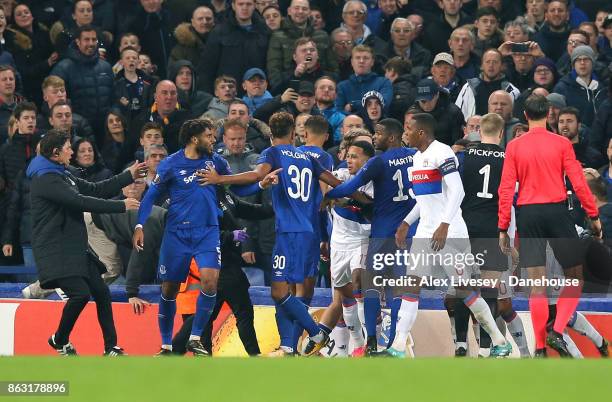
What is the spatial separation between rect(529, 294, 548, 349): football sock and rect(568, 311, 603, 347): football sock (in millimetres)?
695

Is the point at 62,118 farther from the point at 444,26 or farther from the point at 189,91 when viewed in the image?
the point at 444,26

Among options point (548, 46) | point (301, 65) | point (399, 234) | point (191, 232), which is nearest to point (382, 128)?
point (399, 234)

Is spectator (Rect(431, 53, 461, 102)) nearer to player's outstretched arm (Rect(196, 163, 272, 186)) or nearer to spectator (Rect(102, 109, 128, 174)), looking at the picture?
spectator (Rect(102, 109, 128, 174))

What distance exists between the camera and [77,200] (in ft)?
44.9

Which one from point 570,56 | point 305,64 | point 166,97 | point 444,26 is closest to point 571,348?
point 570,56

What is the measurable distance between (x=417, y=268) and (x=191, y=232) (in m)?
2.14

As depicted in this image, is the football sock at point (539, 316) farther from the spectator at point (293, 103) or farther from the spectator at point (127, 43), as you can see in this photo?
the spectator at point (127, 43)

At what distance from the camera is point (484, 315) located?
13.4m

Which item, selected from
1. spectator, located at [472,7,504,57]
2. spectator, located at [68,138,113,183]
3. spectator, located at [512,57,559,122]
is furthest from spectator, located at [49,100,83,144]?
spectator, located at [512,57,559,122]

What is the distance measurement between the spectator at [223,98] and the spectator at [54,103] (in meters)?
1.48

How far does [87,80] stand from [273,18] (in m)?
2.57

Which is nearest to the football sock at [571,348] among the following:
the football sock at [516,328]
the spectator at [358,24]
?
the football sock at [516,328]

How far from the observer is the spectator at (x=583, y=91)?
1733 centimetres

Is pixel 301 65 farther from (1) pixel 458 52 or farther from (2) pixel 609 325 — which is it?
(2) pixel 609 325
